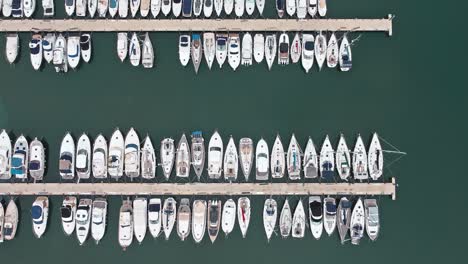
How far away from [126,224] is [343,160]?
1199 centimetres

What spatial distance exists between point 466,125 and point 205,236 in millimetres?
15451

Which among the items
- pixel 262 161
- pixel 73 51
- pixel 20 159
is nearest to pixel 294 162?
pixel 262 161

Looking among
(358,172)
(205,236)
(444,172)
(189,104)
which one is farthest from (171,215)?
(444,172)

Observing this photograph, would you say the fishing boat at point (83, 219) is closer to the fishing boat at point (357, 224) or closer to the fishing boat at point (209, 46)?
the fishing boat at point (209, 46)

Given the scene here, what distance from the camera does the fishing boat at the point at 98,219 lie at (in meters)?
30.2

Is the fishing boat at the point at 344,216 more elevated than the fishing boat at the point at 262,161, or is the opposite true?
the fishing boat at the point at 262,161

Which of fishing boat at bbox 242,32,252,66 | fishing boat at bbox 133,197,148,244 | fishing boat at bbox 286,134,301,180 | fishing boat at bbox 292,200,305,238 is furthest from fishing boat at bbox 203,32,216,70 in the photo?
fishing boat at bbox 292,200,305,238

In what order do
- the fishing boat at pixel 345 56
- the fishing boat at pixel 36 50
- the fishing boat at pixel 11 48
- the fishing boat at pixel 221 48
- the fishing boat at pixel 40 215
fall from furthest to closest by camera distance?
the fishing boat at pixel 345 56
the fishing boat at pixel 221 48
the fishing boat at pixel 11 48
the fishing boat at pixel 36 50
the fishing boat at pixel 40 215

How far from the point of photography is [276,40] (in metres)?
31.4

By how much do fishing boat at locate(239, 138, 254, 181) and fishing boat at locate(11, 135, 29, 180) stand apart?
11411mm

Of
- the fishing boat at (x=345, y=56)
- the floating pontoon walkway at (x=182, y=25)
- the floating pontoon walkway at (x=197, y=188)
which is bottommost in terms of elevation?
the floating pontoon walkway at (x=197, y=188)

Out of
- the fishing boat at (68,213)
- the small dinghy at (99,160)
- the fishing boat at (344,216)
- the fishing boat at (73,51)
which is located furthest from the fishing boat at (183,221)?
the fishing boat at (73,51)

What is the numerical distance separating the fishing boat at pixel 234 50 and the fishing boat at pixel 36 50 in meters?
10.2

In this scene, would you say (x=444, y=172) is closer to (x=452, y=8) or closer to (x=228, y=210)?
(x=452, y=8)
